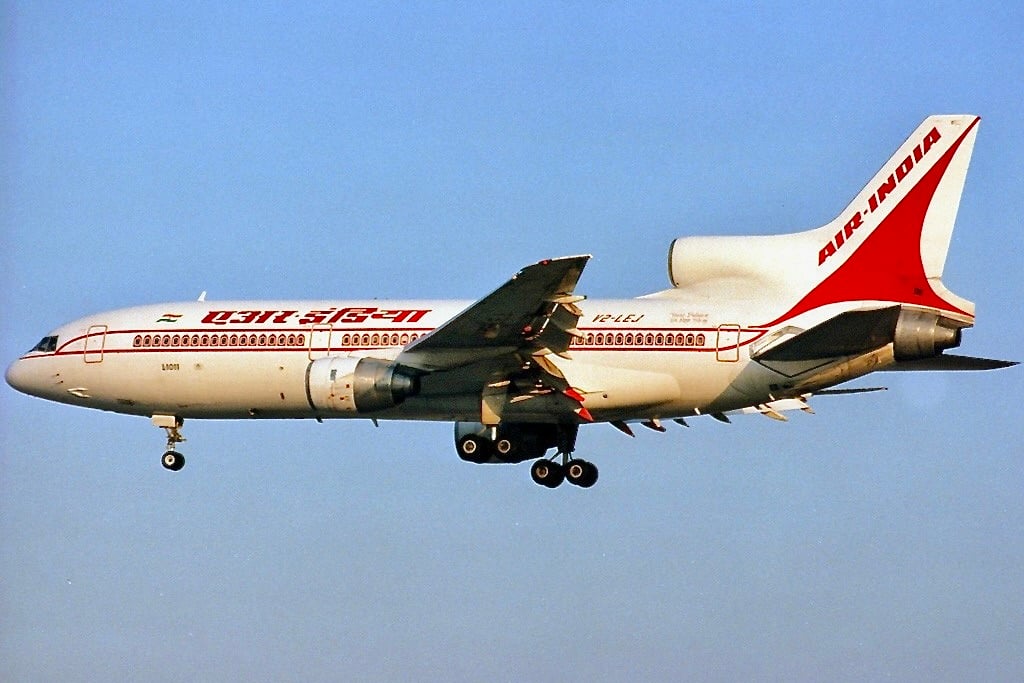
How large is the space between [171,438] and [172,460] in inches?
24.1

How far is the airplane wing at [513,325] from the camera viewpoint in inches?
1460

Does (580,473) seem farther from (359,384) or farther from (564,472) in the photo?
(359,384)

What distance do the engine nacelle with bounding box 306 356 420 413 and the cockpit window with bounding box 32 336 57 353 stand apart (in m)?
9.19

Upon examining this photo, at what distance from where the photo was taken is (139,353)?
146ft

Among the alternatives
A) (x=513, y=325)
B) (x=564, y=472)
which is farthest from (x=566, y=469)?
(x=513, y=325)

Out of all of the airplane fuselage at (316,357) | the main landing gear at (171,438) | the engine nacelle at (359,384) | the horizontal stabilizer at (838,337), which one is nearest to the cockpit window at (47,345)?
the airplane fuselage at (316,357)

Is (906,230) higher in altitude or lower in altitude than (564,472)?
higher

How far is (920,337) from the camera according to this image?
37594mm

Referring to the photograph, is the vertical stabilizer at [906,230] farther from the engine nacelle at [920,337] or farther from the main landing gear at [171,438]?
the main landing gear at [171,438]

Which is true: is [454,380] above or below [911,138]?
below

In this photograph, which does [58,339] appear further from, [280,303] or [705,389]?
[705,389]

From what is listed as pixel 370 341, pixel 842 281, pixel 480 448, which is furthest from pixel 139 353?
pixel 842 281

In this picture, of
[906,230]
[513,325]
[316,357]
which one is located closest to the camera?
[513,325]

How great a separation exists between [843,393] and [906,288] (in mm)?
6452
